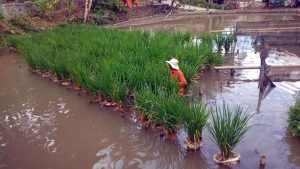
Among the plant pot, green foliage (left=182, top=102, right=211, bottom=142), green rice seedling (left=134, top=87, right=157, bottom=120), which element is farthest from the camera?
green rice seedling (left=134, top=87, right=157, bottom=120)

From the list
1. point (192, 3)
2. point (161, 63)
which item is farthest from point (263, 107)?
point (192, 3)

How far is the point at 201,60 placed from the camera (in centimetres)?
993

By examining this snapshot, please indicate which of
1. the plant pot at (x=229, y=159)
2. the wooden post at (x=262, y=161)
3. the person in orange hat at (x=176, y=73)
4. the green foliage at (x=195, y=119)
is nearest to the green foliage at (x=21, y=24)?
the person in orange hat at (x=176, y=73)

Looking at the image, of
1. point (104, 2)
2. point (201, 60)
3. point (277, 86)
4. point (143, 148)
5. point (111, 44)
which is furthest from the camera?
point (104, 2)

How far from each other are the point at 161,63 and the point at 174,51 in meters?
1.48

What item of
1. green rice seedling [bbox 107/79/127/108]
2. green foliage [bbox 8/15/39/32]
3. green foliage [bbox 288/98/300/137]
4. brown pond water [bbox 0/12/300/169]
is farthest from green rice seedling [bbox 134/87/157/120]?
green foliage [bbox 8/15/39/32]

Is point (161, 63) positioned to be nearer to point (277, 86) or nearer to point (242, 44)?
point (277, 86)

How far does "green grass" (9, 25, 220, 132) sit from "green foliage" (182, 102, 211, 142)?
19cm

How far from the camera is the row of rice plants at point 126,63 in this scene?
21.7 feet

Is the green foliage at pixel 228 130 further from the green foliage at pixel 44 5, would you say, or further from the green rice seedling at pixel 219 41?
the green foliage at pixel 44 5

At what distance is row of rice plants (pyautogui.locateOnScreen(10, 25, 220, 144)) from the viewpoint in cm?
660

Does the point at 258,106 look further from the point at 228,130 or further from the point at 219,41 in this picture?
the point at 219,41

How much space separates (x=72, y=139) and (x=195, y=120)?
2532 millimetres

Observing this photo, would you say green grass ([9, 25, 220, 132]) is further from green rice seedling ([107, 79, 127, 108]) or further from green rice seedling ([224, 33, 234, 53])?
green rice seedling ([224, 33, 234, 53])
